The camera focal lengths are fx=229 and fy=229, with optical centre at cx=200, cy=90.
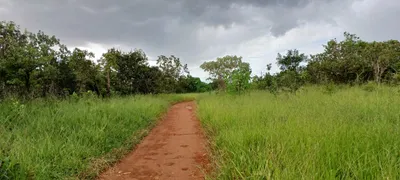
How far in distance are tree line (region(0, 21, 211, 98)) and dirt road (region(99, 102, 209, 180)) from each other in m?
8.50

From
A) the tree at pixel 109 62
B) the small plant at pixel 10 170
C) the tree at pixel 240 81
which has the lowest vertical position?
the small plant at pixel 10 170

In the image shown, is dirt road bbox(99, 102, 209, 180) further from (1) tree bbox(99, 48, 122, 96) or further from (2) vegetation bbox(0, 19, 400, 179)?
(1) tree bbox(99, 48, 122, 96)

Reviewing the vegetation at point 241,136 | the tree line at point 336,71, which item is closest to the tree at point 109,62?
the vegetation at point 241,136

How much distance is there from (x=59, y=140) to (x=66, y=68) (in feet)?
44.1

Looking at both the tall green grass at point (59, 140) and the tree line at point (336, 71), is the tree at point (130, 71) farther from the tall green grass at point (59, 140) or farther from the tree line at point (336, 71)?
the tall green grass at point (59, 140)

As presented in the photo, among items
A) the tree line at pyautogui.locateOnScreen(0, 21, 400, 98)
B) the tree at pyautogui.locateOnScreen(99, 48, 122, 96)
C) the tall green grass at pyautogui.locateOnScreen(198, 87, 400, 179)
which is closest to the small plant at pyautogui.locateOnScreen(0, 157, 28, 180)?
the tall green grass at pyautogui.locateOnScreen(198, 87, 400, 179)

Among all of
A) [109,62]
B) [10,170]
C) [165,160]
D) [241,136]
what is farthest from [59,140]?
[109,62]

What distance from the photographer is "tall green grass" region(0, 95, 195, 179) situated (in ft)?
11.4

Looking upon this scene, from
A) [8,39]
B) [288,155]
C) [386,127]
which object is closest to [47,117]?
[288,155]

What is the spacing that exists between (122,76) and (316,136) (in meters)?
15.3

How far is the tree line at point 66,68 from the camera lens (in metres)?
13.0

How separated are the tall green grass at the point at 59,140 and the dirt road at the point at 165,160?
0.31 meters

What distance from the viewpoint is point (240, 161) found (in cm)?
336

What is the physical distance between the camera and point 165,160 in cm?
461
